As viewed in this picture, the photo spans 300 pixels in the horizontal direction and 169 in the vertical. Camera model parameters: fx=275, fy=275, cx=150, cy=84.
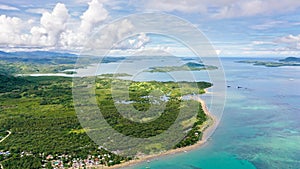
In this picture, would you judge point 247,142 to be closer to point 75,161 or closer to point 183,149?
point 183,149

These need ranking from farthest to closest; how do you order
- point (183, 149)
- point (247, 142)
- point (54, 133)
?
point (54, 133) → point (247, 142) → point (183, 149)

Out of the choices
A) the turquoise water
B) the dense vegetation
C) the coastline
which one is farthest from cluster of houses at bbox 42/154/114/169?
the turquoise water

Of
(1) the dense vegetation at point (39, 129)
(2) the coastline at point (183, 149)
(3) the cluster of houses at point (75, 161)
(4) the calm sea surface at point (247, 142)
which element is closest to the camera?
(3) the cluster of houses at point (75, 161)

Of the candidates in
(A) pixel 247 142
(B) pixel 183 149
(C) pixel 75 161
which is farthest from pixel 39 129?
(A) pixel 247 142

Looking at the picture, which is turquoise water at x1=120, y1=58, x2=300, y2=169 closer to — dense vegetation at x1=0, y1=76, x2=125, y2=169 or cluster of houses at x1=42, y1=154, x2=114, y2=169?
cluster of houses at x1=42, y1=154, x2=114, y2=169

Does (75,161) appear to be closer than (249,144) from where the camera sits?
Yes

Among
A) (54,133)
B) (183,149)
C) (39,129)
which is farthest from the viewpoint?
(39,129)

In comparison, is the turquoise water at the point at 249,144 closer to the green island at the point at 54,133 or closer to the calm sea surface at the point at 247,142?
the calm sea surface at the point at 247,142

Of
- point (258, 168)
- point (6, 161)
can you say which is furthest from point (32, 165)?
point (258, 168)

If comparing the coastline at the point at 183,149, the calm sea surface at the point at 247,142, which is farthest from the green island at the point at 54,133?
the calm sea surface at the point at 247,142

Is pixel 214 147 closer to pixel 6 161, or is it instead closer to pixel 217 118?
pixel 217 118

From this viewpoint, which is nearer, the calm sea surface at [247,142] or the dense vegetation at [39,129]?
the calm sea surface at [247,142]
